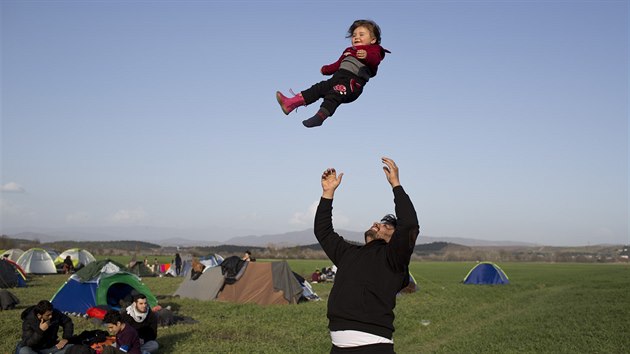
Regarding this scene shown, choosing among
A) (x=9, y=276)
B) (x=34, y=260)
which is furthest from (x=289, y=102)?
(x=34, y=260)

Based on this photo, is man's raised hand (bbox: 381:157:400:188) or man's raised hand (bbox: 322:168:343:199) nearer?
man's raised hand (bbox: 381:157:400:188)

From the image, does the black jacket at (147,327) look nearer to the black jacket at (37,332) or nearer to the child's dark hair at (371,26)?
the black jacket at (37,332)

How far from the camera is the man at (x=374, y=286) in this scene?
410 centimetres

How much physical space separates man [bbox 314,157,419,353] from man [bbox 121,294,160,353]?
7.50 meters

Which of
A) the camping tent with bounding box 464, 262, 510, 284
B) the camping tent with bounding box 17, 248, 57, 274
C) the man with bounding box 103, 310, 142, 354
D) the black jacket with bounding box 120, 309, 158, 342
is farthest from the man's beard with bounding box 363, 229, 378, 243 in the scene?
the camping tent with bounding box 17, 248, 57, 274

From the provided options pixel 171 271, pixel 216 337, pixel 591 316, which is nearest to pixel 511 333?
pixel 591 316

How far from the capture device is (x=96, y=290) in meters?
17.3

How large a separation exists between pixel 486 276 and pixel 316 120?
113ft

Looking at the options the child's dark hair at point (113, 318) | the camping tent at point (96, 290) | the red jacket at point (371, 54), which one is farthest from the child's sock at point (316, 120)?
the camping tent at point (96, 290)

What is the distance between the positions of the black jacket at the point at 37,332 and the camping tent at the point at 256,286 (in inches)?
441

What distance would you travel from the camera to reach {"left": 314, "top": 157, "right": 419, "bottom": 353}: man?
410cm

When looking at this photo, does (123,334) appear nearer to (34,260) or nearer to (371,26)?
(371,26)

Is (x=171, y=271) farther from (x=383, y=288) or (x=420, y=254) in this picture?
(x=420, y=254)

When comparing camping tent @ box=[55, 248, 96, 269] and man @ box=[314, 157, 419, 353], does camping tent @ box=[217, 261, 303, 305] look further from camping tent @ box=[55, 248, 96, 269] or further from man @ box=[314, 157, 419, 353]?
camping tent @ box=[55, 248, 96, 269]
